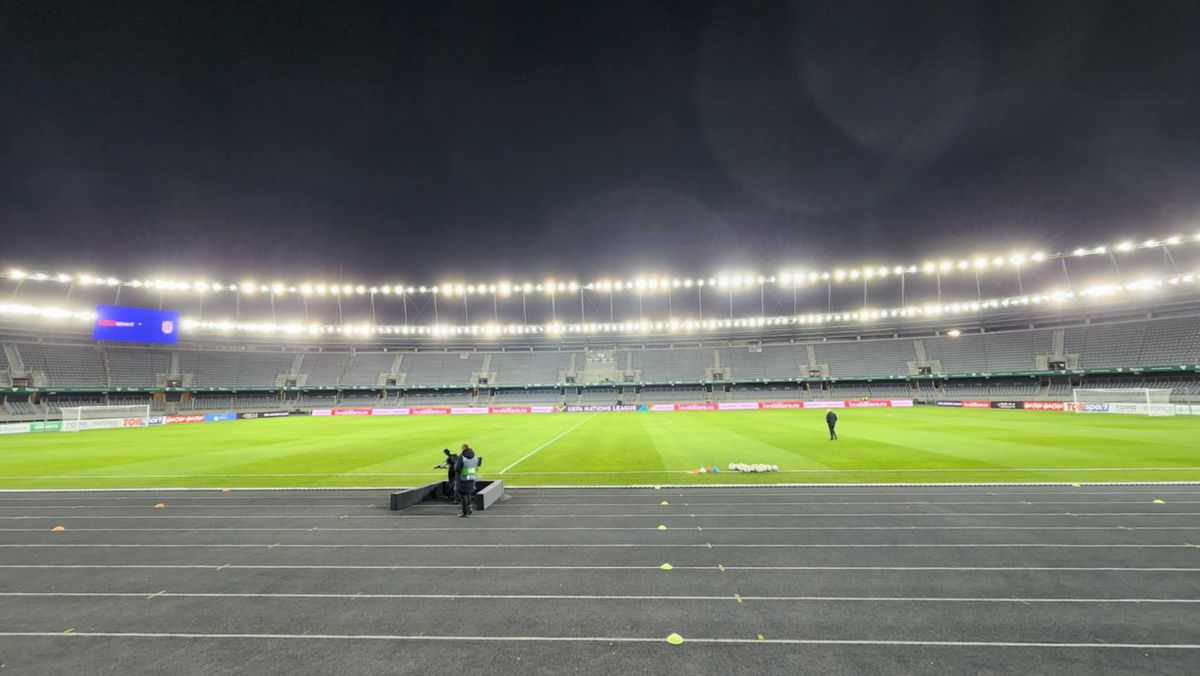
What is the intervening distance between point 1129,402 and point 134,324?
318 feet

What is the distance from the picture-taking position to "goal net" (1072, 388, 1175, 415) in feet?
127

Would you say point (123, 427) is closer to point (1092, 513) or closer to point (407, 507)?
point (407, 507)

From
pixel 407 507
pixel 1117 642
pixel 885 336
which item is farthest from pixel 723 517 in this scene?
pixel 885 336

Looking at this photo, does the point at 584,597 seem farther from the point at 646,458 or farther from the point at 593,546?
the point at 646,458

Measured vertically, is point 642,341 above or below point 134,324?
below

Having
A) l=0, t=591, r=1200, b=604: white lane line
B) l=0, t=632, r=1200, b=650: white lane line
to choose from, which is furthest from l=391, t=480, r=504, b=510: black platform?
l=0, t=632, r=1200, b=650: white lane line

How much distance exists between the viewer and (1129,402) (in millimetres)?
43156

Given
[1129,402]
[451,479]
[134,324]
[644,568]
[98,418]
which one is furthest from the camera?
[134,324]

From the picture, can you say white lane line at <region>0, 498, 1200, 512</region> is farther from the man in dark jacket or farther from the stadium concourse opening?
the man in dark jacket

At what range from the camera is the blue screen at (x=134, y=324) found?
1905 inches

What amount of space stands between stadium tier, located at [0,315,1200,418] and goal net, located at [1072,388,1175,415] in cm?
506

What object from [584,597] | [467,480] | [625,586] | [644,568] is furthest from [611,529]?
[467,480]

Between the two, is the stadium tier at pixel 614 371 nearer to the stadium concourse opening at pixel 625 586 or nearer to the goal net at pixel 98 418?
the goal net at pixel 98 418

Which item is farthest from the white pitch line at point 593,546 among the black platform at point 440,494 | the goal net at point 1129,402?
the goal net at point 1129,402
